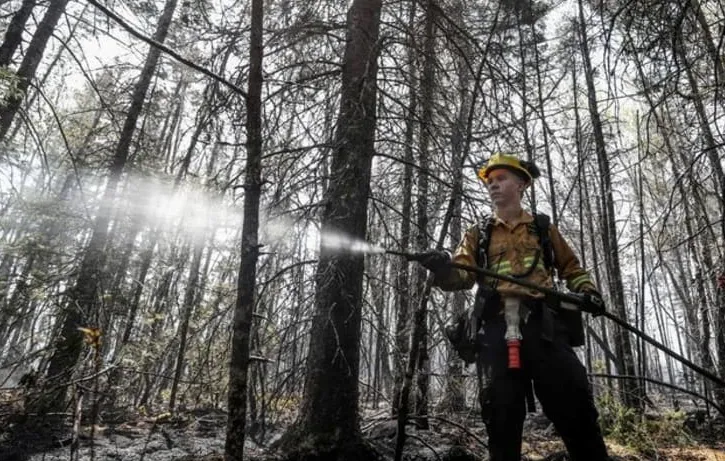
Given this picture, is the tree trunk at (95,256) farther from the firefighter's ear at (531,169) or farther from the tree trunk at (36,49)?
the firefighter's ear at (531,169)

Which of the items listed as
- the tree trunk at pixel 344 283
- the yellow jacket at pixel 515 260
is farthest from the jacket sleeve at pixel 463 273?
the tree trunk at pixel 344 283

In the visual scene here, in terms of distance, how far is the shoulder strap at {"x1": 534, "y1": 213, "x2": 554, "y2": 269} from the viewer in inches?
126

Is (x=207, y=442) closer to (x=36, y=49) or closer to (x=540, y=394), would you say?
(x=540, y=394)

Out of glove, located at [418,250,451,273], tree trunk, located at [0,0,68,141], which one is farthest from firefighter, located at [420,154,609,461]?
tree trunk, located at [0,0,68,141]

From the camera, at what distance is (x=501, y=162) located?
3.33 m

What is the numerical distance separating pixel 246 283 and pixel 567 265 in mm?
2209

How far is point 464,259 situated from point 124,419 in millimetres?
6536

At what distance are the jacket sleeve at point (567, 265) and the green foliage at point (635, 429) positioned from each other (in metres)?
4.91

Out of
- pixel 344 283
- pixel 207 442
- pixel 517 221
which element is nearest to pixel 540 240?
pixel 517 221

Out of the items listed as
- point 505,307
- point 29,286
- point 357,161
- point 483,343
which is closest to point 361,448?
point 483,343

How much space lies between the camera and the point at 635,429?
711 cm

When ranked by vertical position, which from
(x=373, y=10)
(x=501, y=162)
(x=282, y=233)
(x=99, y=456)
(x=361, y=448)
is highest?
(x=373, y=10)

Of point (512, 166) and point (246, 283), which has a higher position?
point (512, 166)

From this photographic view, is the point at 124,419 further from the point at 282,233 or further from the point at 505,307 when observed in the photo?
the point at 505,307
